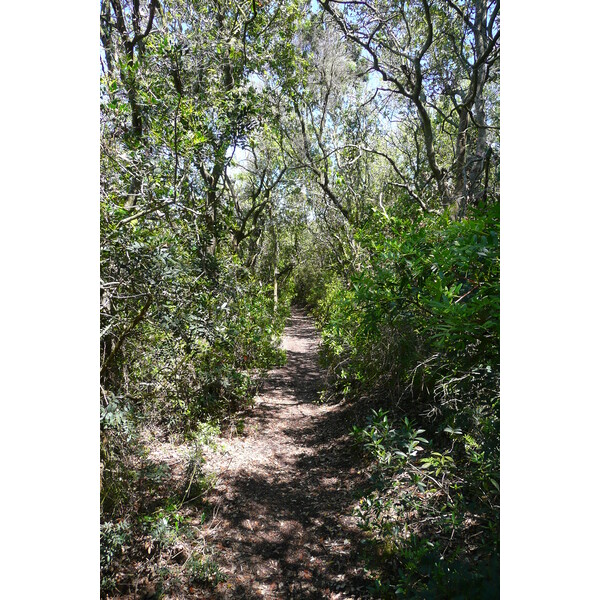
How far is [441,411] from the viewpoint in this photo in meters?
4.24

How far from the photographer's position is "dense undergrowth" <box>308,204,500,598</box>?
2.17 m

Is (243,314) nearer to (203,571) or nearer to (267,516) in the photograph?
(267,516)

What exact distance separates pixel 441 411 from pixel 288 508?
2.33m

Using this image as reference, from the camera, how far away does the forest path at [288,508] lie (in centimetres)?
343

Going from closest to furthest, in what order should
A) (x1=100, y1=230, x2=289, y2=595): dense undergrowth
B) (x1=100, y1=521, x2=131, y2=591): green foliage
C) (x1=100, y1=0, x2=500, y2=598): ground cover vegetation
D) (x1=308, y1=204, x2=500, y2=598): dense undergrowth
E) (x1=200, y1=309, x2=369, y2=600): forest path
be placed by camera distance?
(x1=308, y1=204, x2=500, y2=598): dense undergrowth, (x1=100, y1=0, x2=500, y2=598): ground cover vegetation, (x1=100, y1=521, x2=131, y2=591): green foliage, (x1=100, y1=230, x2=289, y2=595): dense undergrowth, (x1=200, y1=309, x2=369, y2=600): forest path

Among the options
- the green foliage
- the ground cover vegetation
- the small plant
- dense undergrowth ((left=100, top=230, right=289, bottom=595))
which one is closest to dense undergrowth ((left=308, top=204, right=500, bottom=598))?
the ground cover vegetation

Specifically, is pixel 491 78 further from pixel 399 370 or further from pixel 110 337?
pixel 110 337

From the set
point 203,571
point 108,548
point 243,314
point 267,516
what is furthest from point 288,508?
point 243,314

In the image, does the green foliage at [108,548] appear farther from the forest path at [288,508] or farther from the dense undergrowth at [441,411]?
the dense undergrowth at [441,411]

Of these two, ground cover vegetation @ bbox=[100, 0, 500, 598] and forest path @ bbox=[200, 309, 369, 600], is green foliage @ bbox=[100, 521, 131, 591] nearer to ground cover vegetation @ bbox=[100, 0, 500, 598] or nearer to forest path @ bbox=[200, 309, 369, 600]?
ground cover vegetation @ bbox=[100, 0, 500, 598]

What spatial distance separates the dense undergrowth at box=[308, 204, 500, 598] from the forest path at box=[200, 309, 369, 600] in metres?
0.46

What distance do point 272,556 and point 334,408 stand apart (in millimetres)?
3906

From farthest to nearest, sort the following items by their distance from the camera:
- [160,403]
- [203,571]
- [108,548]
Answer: [160,403] < [203,571] < [108,548]

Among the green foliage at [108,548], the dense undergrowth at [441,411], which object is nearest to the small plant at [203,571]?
the green foliage at [108,548]
